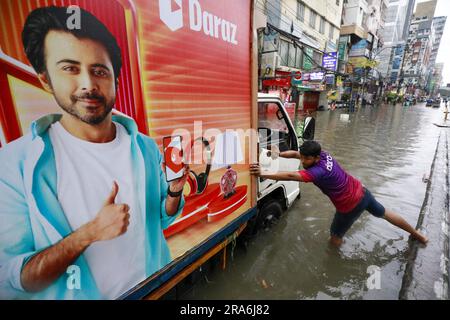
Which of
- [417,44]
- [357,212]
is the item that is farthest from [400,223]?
[417,44]

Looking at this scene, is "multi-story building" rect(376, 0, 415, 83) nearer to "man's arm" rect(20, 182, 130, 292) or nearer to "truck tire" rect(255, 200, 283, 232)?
"truck tire" rect(255, 200, 283, 232)

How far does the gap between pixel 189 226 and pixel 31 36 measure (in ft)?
4.97

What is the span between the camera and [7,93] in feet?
3.38

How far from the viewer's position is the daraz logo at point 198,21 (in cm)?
157

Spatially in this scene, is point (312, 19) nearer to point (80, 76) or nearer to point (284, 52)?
point (284, 52)

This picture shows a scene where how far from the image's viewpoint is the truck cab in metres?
3.25

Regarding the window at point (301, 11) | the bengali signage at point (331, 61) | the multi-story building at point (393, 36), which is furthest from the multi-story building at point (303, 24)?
the multi-story building at point (393, 36)

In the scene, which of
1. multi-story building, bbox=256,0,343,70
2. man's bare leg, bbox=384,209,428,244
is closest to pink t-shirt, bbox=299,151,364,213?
man's bare leg, bbox=384,209,428,244

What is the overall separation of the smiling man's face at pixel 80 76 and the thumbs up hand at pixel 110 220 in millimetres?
450

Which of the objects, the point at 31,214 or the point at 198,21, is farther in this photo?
the point at 198,21

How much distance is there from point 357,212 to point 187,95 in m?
2.85

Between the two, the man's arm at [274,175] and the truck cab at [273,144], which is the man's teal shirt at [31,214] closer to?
the man's arm at [274,175]

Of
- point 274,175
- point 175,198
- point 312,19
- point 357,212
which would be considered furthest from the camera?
point 312,19

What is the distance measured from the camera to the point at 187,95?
1801 mm
